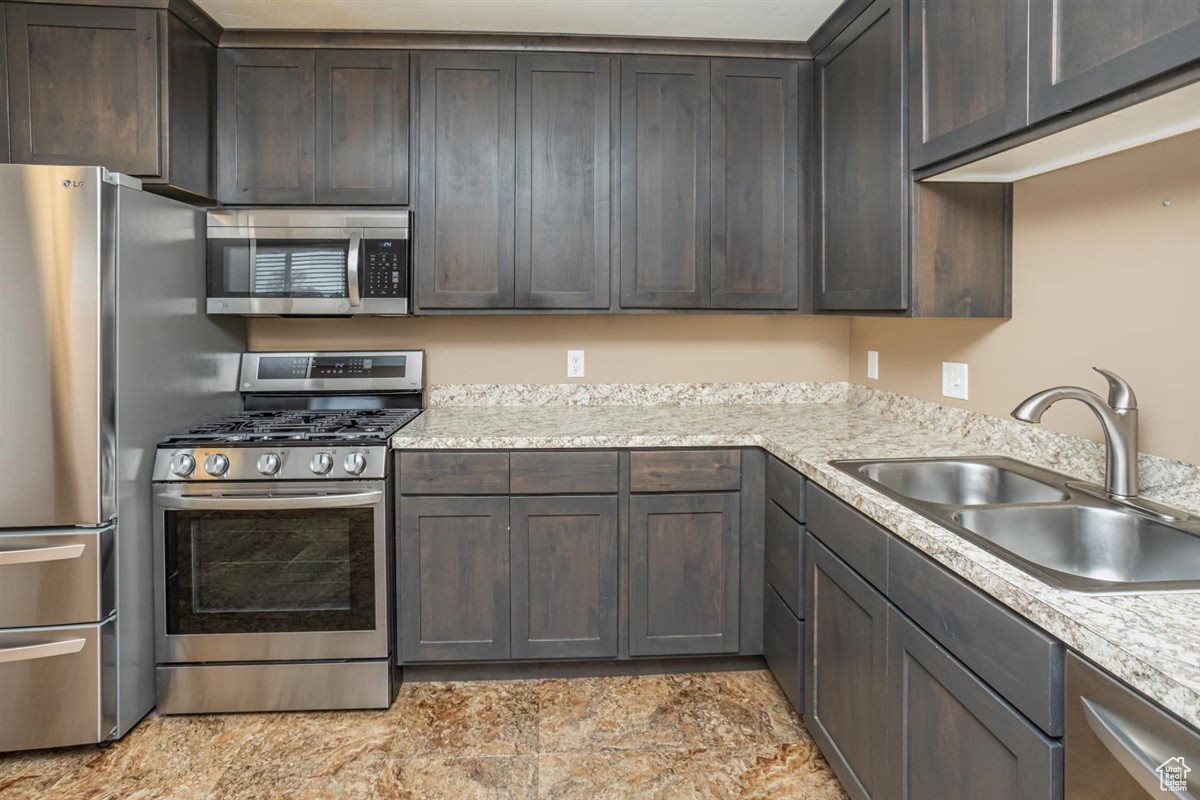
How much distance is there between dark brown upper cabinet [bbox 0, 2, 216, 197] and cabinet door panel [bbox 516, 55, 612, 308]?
1.17m

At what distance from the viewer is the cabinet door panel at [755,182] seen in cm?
266

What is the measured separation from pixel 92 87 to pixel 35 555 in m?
1.48

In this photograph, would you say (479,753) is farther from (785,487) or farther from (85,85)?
(85,85)

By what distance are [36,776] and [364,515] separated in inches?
43.5

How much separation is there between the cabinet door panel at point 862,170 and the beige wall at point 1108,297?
32cm

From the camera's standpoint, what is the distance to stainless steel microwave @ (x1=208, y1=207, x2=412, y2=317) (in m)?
2.56

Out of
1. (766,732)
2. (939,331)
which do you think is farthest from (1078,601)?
(939,331)

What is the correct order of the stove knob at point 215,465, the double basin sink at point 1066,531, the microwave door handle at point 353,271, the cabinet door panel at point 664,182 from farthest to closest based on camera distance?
the cabinet door panel at point 664,182 → the microwave door handle at point 353,271 → the stove knob at point 215,465 → the double basin sink at point 1066,531

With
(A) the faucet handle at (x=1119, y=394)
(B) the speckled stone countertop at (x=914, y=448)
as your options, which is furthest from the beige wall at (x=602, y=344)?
(A) the faucet handle at (x=1119, y=394)

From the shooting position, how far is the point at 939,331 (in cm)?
237

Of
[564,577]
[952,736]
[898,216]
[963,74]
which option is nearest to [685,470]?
[564,577]

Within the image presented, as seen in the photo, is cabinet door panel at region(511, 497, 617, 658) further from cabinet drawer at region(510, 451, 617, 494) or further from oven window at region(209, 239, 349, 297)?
oven window at region(209, 239, 349, 297)

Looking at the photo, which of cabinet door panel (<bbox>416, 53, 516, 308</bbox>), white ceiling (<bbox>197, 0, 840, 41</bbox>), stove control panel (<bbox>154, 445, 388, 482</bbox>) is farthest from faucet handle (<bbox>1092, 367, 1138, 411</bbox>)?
stove control panel (<bbox>154, 445, 388, 482</bbox>)

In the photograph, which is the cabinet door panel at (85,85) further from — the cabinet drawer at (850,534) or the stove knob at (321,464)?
the cabinet drawer at (850,534)
